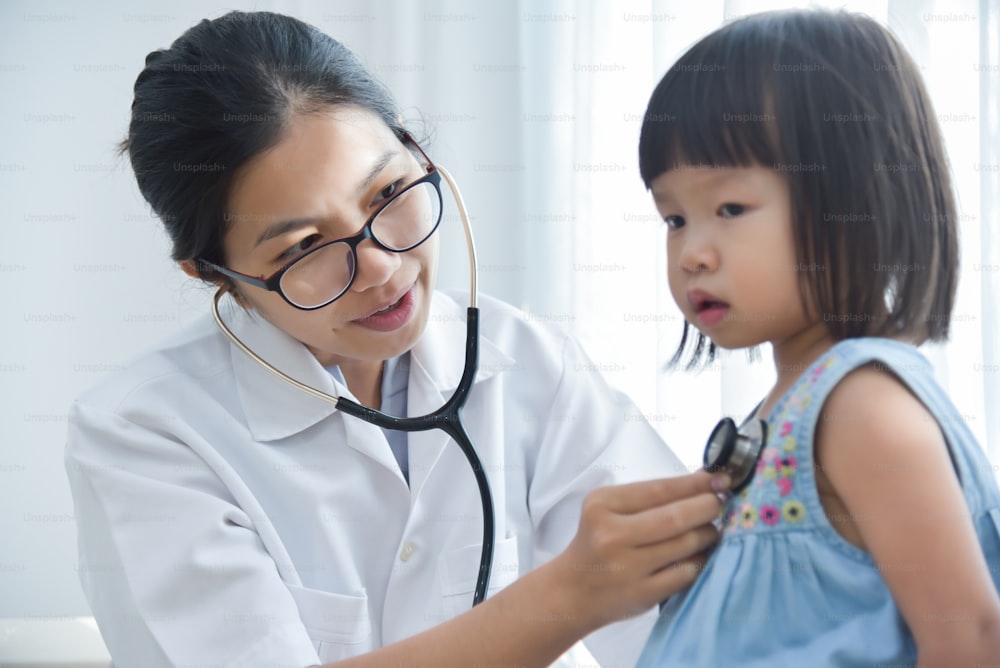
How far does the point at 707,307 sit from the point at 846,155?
0.19 metres

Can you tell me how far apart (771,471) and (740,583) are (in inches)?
3.9

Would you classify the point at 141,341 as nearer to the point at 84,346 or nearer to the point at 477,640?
the point at 84,346

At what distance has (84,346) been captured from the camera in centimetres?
221

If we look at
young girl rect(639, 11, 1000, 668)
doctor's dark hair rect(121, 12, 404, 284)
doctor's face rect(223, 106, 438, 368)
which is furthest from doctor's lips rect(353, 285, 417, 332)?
young girl rect(639, 11, 1000, 668)

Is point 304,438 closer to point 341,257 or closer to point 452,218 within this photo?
point 341,257

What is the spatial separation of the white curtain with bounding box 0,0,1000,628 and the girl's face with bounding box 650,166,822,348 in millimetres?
844

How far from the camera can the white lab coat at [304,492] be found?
109 centimetres

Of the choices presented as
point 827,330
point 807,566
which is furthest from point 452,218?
point 807,566

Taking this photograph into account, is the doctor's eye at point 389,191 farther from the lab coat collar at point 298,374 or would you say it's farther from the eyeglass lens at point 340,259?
the lab coat collar at point 298,374

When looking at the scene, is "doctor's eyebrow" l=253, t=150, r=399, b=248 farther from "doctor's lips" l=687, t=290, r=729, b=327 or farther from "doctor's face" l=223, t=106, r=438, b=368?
"doctor's lips" l=687, t=290, r=729, b=327

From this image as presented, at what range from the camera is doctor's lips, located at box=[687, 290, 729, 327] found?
34.7 inches

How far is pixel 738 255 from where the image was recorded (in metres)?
0.85

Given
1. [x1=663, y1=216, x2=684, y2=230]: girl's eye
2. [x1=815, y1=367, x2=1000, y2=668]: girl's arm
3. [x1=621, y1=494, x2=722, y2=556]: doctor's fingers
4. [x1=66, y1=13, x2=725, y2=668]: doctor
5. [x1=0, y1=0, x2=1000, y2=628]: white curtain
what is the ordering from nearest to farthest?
1. [x1=815, y1=367, x2=1000, y2=668]: girl's arm
2. [x1=621, y1=494, x2=722, y2=556]: doctor's fingers
3. [x1=663, y1=216, x2=684, y2=230]: girl's eye
4. [x1=66, y1=13, x2=725, y2=668]: doctor
5. [x1=0, y1=0, x2=1000, y2=628]: white curtain

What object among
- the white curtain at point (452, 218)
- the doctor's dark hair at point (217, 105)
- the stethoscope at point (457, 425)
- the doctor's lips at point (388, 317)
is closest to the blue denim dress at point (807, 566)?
the stethoscope at point (457, 425)
